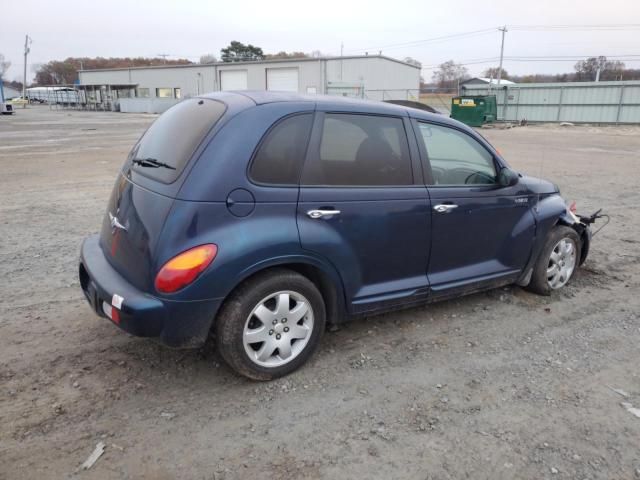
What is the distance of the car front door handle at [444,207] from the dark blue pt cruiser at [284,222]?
2cm

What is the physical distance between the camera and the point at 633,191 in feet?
33.1

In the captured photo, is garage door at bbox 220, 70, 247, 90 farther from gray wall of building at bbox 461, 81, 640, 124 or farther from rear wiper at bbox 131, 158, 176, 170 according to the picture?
rear wiper at bbox 131, 158, 176, 170

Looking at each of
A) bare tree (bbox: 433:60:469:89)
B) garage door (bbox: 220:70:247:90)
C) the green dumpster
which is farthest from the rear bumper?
bare tree (bbox: 433:60:469:89)

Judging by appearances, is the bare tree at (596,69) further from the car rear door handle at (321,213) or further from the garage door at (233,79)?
the car rear door handle at (321,213)

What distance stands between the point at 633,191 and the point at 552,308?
7.01 m

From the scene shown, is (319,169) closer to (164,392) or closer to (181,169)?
(181,169)

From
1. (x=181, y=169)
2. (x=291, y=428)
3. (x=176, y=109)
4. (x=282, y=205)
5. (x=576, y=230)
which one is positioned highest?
(x=176, y=109)

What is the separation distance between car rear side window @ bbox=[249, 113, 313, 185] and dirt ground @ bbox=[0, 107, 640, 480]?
4.33ft

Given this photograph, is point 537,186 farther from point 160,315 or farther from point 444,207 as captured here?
point 160,315

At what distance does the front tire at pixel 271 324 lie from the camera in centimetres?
307

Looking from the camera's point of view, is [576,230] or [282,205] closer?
[282,205]

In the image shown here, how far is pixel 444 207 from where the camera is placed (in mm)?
3846

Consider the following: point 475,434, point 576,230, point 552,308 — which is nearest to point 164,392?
point 475,434

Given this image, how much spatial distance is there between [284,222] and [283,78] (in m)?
47.9
